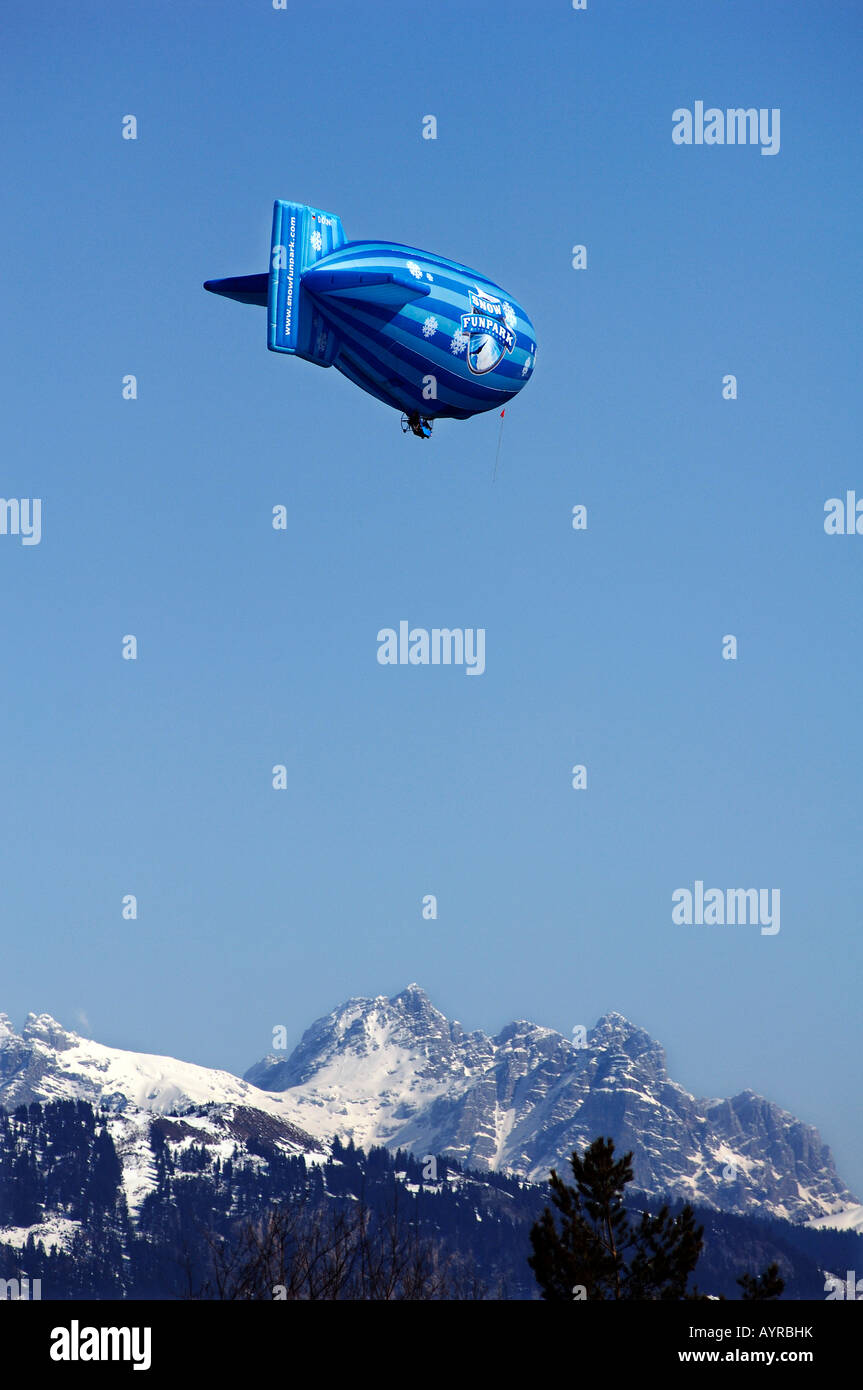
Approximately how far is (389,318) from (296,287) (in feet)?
14.4

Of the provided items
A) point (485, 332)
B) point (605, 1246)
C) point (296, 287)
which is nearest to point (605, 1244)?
point (605, 1246)

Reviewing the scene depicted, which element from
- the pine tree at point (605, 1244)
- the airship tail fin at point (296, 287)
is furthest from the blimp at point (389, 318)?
the pine tree at point (605, 1244)

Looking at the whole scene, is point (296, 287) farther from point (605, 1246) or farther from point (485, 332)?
point (605, 1246)

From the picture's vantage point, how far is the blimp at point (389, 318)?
75.6 metres

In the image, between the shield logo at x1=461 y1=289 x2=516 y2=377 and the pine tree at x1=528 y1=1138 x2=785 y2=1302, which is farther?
the shield logo at x1=461 y1=289 x2=516 y2=377

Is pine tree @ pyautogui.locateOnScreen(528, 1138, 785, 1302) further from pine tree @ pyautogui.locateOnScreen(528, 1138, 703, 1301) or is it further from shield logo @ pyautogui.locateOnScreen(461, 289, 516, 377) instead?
shield logo @ pyautogui.locateOnScreen(461, 289, 516, 377)

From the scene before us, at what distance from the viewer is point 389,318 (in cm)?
7562

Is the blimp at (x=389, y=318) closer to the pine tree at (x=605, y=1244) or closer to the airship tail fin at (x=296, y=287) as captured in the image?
the airship tail fin at (x=296, y=287)

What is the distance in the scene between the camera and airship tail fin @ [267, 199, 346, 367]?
7581 cm

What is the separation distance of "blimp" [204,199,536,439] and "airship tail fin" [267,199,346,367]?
43mm

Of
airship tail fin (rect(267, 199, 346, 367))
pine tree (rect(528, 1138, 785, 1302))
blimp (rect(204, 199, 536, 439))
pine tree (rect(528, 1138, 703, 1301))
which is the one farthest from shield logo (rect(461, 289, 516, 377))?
pine tree (rect(528, 1138, 703, 1301))

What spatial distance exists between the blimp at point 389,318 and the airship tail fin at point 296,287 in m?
0.04
